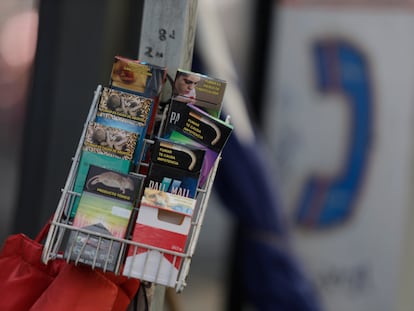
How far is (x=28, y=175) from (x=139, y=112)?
88.4 inches

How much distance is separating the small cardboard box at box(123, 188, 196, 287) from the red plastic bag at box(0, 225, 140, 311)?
0.12m

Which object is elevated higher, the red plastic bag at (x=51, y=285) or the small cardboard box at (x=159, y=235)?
the small cardboard box at (x=159, y=235)

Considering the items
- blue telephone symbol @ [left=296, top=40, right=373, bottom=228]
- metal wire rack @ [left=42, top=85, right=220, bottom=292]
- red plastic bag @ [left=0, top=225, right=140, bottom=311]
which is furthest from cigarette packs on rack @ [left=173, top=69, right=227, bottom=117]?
blue telephone symbol @ [left=296, top=40, right=373, bottom=228]

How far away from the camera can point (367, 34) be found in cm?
506

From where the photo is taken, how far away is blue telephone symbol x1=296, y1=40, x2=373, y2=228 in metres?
5.09

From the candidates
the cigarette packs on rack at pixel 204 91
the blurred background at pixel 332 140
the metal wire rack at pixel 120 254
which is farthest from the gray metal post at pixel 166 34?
the blurred background at pixel 332 140

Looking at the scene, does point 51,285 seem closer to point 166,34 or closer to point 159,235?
point 159,235

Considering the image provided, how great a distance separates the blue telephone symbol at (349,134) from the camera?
5.09m

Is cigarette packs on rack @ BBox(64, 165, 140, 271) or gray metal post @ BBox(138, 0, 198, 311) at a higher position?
gray metal post @ BBox(138, 0, 198, 311)

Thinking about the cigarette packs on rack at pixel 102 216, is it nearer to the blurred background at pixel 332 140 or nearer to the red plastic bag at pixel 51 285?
the red plastic bag at pixel 51 285

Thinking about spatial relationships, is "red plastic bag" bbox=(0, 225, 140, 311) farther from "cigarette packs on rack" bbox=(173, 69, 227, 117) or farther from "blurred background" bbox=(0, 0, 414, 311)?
"blurred background" bbox=(0, 0, 414, 311)

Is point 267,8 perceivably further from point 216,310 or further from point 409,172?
point 216,310

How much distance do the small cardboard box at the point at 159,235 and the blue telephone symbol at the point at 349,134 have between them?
12.1 ft

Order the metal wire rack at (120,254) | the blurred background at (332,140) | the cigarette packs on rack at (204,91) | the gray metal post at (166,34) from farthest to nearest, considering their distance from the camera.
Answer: the blurred background at (332,140)
the gray metal post at (166,34)
the cigarette packs on rack at (204,91)
the metal wire rack at (120,254)
